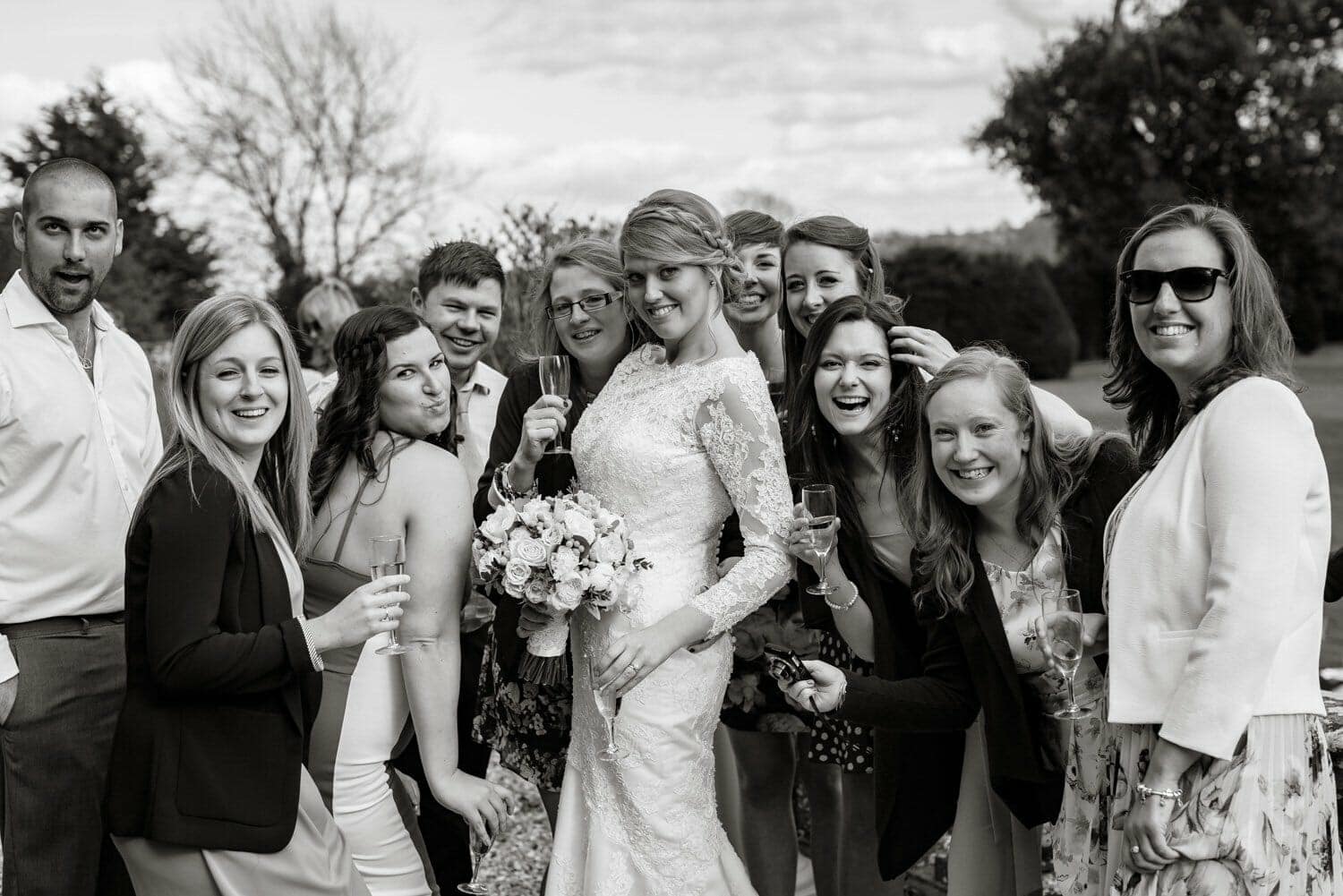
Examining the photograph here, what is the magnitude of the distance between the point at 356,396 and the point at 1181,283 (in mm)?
2478

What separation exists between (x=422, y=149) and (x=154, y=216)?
801 cm

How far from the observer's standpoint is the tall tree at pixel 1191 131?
1125 inches

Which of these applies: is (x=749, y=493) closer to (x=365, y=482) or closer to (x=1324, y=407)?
(x=365, y=482)

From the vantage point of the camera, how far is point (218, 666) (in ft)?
9.43

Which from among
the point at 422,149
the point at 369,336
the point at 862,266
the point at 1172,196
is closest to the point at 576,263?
the point at 369,336

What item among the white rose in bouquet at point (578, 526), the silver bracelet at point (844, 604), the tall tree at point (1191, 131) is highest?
the tall tree at point (1191, 131)

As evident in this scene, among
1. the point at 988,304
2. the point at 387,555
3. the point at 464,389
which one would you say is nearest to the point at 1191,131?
the point at 988,304

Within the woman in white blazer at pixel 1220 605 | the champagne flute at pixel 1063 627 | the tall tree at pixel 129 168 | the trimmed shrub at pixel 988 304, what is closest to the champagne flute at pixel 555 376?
the champagne flute at pixel 1063 627

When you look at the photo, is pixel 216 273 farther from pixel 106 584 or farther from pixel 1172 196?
pixel 106 584

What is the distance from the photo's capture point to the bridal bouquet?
11.4 feet

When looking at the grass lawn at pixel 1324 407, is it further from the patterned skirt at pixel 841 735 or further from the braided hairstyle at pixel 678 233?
the braided hairstyle at pixel 678 233

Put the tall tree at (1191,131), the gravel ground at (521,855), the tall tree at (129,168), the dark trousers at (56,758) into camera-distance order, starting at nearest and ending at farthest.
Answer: the dark trousers at (56,758), the gravel ground at (521,855), the tall tree at (1191,131), the tall tree at (129,168)

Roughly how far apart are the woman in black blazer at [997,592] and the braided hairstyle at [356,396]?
5.10 feet

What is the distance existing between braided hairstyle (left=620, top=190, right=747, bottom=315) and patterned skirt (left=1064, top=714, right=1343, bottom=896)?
1.99 meters
